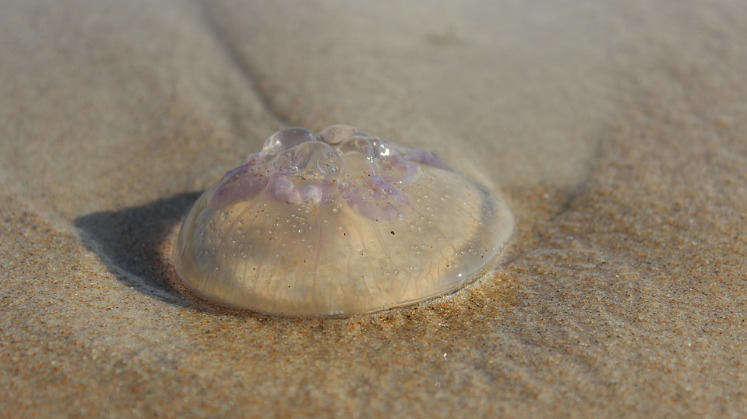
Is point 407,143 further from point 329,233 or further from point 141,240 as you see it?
point 141,240

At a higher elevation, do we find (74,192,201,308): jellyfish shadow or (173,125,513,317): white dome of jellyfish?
(173,125,513,317): white dome of jellyfish

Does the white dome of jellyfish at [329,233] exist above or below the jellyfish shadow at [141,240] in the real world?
above

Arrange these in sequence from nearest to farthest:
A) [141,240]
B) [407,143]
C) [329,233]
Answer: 1. [329,233]
2. [141,240]
3. [407,143]

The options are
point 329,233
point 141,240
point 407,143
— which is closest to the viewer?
point 329,233

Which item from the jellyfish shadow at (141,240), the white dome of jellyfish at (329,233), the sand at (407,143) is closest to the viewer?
the sand at (407,143)

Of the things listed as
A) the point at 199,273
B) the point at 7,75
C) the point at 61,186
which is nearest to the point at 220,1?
the point at 7,75

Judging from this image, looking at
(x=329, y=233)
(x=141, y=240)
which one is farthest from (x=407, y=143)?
(x=141, y=240)
